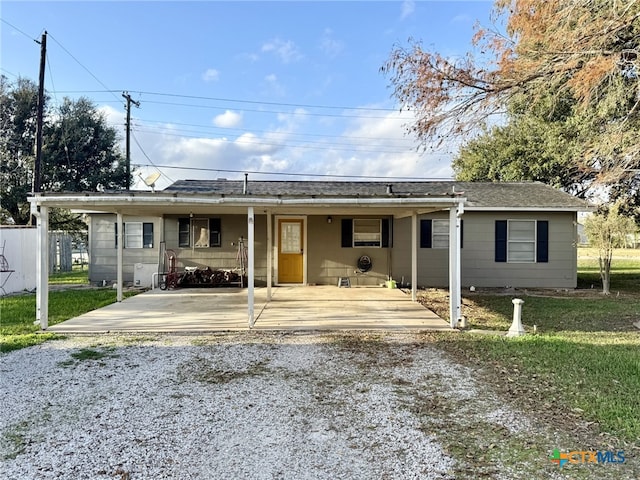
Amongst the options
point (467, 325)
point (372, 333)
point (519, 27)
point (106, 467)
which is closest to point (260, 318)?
point (372, 333)

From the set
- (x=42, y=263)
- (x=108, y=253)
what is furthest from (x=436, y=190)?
(x=108, y=253)

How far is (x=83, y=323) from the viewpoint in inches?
267

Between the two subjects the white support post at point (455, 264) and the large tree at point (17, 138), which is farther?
the large tree at point (17, 138)

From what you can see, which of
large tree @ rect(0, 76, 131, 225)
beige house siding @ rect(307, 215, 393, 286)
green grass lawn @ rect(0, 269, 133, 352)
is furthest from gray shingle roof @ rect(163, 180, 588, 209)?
large tree @ rect(0, 76, 131, 225)

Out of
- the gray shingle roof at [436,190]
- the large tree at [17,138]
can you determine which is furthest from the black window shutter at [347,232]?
the large tree at [17,138]

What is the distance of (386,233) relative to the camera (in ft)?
38.7

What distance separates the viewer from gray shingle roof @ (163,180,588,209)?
11.3 m

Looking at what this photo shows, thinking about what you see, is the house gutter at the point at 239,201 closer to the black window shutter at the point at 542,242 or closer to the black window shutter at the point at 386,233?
the black window shutter at the point at 386,233

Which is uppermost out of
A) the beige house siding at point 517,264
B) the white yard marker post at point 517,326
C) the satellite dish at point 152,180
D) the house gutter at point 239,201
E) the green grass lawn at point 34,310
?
the satellite dish at point 152,180

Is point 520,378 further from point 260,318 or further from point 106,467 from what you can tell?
point 260,318

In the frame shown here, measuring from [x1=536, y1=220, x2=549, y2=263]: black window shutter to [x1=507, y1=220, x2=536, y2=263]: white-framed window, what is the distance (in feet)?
0.34

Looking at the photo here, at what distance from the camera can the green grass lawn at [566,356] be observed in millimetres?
3439

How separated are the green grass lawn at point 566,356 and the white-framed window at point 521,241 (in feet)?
7.73

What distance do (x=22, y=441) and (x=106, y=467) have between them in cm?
85
